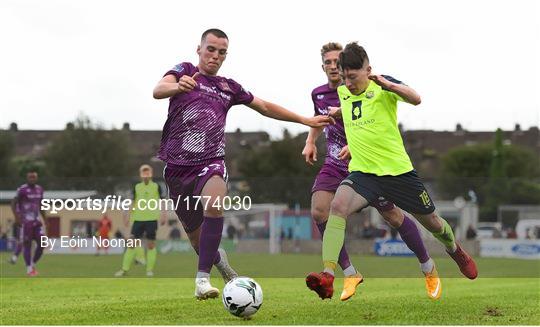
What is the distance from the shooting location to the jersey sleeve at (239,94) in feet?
32.5

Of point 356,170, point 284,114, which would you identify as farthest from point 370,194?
point 284,114

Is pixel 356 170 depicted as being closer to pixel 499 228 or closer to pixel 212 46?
pixel 212 46

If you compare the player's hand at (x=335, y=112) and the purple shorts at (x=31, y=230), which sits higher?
the player's hand at (x=335, y=112)

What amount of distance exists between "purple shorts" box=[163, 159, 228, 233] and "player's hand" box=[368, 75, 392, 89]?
1753 millimetres

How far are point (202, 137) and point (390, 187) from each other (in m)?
1.86

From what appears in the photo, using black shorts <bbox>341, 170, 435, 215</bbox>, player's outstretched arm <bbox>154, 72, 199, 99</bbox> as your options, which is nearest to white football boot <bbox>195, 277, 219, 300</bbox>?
black shorts <bbox>341, 170, 435, 215</bbox>

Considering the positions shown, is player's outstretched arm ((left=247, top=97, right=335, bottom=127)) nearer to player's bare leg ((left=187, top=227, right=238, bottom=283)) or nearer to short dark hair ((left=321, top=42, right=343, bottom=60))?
short dark hair ((left=321, top=42, right=343, bottom=60))

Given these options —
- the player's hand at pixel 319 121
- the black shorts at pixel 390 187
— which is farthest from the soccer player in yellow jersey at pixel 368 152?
the player's hand at pixel 319 121

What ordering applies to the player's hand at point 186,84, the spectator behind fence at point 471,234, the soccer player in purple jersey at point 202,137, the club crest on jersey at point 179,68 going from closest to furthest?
the player's hand at point 186,84
the soccer player in purple jersey at point 202,137
the club crest on jersey at point 179,68
the spectator behind fence at point 471,234

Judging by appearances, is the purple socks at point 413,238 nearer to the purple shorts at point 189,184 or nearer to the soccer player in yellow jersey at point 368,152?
the soccer player in yellow jersey at point 368,152

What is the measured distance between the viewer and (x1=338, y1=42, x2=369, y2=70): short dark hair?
30.3 feet

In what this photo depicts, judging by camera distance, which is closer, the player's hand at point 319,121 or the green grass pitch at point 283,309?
the green grass pitch at point 283,309

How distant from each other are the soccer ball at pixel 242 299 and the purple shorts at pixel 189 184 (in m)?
1.58

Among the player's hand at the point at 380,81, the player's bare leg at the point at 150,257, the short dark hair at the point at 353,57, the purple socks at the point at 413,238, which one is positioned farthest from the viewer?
the player's bare leg at the point at 150,257
